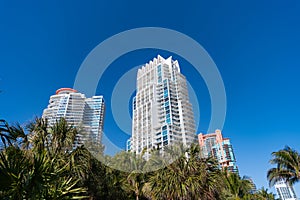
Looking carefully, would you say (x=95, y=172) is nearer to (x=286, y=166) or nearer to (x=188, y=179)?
(x=188, y=179)

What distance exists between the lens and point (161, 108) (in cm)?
8038

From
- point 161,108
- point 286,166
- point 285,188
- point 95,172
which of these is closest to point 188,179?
point 95,172

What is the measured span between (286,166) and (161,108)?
209ft

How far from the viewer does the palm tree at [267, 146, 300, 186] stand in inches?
659

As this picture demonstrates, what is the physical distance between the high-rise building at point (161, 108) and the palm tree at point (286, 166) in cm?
5178

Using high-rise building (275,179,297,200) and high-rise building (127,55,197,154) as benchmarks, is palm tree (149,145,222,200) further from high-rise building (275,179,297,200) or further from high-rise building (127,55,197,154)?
high-rise building (127,55,197,154)

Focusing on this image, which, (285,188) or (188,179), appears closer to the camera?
(188,179)

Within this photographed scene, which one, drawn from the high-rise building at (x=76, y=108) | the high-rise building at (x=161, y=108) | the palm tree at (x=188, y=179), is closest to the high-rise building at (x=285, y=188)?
the palm tree at (x=188, y=179)

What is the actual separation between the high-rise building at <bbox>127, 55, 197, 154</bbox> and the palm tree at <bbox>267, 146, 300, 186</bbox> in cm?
5178

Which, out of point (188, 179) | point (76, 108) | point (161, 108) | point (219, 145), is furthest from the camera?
point (219, 145)

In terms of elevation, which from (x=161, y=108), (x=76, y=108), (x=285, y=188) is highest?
(x=76, y=108)

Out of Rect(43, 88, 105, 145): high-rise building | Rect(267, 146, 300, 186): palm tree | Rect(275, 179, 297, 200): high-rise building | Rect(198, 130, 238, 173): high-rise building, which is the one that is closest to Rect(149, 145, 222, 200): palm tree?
Rect(267, 146, 300, 186): palm tree

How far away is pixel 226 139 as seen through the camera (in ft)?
378

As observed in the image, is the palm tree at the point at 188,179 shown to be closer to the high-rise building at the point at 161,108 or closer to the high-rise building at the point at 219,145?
the high-rise building at the point at 161,108
